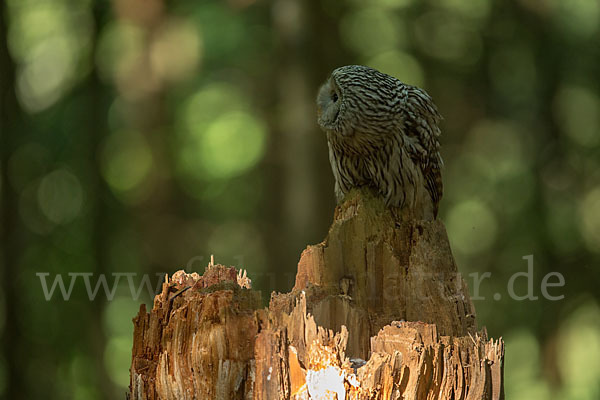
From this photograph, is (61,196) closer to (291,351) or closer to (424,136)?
(424,136)

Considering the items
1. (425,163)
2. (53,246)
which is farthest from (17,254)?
(425,163)

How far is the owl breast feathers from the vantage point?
84.7 inches

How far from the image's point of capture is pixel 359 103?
211cm

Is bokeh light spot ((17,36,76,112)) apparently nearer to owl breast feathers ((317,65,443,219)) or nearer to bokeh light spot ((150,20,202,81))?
bokeh light spot ((150,20,202,81))

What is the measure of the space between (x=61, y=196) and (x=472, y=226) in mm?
3108

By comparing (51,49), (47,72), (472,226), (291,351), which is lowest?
(291,351)

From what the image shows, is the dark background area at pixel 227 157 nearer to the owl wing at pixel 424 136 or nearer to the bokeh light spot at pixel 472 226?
the bokeh light spot at pixel 472 226

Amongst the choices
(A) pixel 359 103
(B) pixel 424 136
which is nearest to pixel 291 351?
(A) pixel 359 103

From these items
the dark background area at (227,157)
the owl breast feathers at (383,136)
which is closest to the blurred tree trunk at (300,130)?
the dark background area at (227,157)

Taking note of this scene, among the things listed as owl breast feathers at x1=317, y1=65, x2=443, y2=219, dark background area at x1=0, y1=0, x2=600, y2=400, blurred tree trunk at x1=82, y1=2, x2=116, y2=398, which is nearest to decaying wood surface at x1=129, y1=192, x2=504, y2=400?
owl breast feathers at x1=317, y1=65, x2=443, y2=219

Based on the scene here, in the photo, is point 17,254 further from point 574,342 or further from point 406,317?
point 574,342

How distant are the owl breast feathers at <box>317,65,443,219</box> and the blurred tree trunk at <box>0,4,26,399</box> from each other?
289 centimetres

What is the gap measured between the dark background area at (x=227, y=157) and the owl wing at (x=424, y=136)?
1632 millimetres

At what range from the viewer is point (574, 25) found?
422 centimetres
